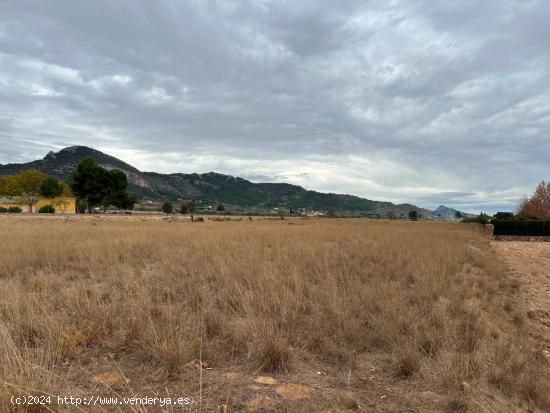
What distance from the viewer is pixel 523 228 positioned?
36281 millimetres

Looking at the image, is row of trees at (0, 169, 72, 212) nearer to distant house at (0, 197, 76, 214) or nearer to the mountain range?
distant house at (0, 197, 76, 214)

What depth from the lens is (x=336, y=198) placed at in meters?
200

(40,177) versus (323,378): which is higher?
(40,177)

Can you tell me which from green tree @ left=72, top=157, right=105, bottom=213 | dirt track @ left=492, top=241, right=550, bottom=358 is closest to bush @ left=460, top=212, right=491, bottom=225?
dirt track @ left=492, top=241, right=550, bottom=358

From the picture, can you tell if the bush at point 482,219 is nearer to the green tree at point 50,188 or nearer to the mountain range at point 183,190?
the green tree at point 50,188

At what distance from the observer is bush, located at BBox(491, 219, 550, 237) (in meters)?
36.2

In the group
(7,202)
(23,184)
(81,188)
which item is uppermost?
(23,184)

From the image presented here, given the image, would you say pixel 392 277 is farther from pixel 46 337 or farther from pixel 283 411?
pixel 46 337

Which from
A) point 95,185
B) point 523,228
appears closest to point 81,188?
point 95,185

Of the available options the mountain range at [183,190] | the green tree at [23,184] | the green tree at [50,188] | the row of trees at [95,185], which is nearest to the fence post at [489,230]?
the row of trees at [95,185]

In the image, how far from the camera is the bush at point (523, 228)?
36188 mm

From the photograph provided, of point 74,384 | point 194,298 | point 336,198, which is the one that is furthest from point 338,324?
point 336,198

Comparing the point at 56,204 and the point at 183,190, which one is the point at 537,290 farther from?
the point at 183,190

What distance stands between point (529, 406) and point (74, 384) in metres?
3.85
